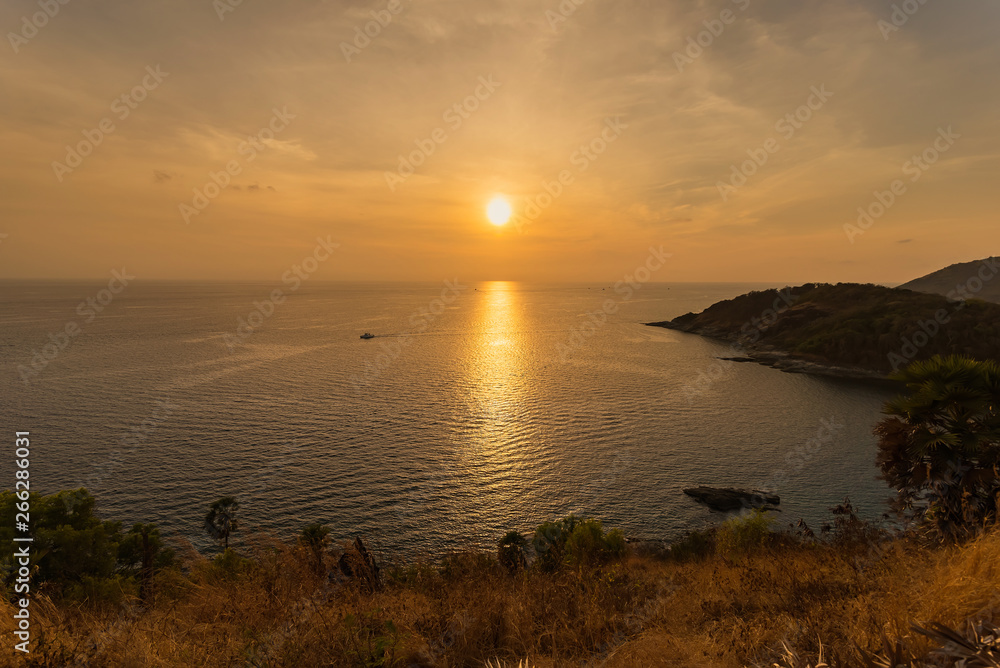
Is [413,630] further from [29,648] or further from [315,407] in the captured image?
[315,407]

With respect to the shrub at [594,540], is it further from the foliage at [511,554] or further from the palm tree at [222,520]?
the palm tree at [222,520]

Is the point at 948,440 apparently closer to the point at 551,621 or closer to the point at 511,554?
the point at 551,621

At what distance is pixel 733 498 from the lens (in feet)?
129

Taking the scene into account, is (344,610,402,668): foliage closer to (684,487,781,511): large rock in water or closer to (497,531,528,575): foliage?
(497,531,528,575): foliage

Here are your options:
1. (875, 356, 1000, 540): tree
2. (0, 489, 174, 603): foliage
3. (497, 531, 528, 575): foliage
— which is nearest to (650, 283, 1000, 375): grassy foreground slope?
(497, 531, 528, 575): foliage

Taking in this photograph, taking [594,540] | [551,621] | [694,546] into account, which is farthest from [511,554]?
[551,621]

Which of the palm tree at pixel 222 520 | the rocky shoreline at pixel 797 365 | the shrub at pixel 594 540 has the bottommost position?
the palm tree at pixel 222 520

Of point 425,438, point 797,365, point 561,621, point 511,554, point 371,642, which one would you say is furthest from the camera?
point 797,365

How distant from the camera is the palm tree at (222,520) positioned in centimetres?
3303

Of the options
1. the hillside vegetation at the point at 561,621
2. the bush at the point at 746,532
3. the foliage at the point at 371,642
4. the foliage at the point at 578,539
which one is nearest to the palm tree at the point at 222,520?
the foliage at the point at 578,539

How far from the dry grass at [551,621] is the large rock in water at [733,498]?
33.5 m

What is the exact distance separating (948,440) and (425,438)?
4900 cm

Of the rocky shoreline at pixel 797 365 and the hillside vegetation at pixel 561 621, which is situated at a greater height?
the hillside vegetation at pixel 561 621

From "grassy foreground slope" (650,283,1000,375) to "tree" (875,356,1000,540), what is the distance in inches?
3963
